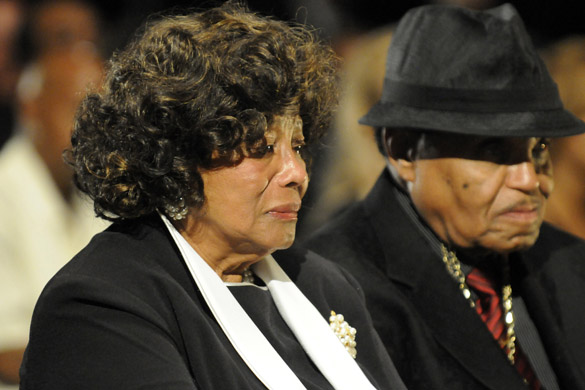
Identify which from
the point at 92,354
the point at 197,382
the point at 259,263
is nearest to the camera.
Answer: the point at 92,354

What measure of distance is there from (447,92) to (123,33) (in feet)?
4.52

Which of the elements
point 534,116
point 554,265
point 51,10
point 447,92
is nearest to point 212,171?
point 447,92

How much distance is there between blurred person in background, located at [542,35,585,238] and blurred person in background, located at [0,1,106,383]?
194cm

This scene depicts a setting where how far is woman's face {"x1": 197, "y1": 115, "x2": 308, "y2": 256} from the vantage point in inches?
69.0

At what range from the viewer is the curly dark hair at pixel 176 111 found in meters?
1.69

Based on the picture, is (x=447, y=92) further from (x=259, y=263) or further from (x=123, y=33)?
(x=123, y=33)

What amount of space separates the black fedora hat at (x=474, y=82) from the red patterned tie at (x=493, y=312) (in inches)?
18.8

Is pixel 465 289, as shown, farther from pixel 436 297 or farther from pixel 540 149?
pixel 540 149

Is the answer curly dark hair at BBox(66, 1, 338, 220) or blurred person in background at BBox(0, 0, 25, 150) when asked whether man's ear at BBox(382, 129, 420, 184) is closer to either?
curly dark hair at BBox(66, 1, 338, 220)

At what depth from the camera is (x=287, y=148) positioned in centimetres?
182

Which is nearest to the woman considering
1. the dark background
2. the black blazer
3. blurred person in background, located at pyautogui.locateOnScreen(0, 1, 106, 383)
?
the black blazer

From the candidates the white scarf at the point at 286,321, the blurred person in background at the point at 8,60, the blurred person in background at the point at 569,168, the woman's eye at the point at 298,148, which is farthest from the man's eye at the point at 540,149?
the blurred person in background at the point at 8,60

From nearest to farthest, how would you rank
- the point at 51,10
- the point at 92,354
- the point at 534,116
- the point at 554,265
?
the point at 92,354 → the point at 534,116 → the point at 554,265 → the point at 51,10

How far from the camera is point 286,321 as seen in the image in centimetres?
190
